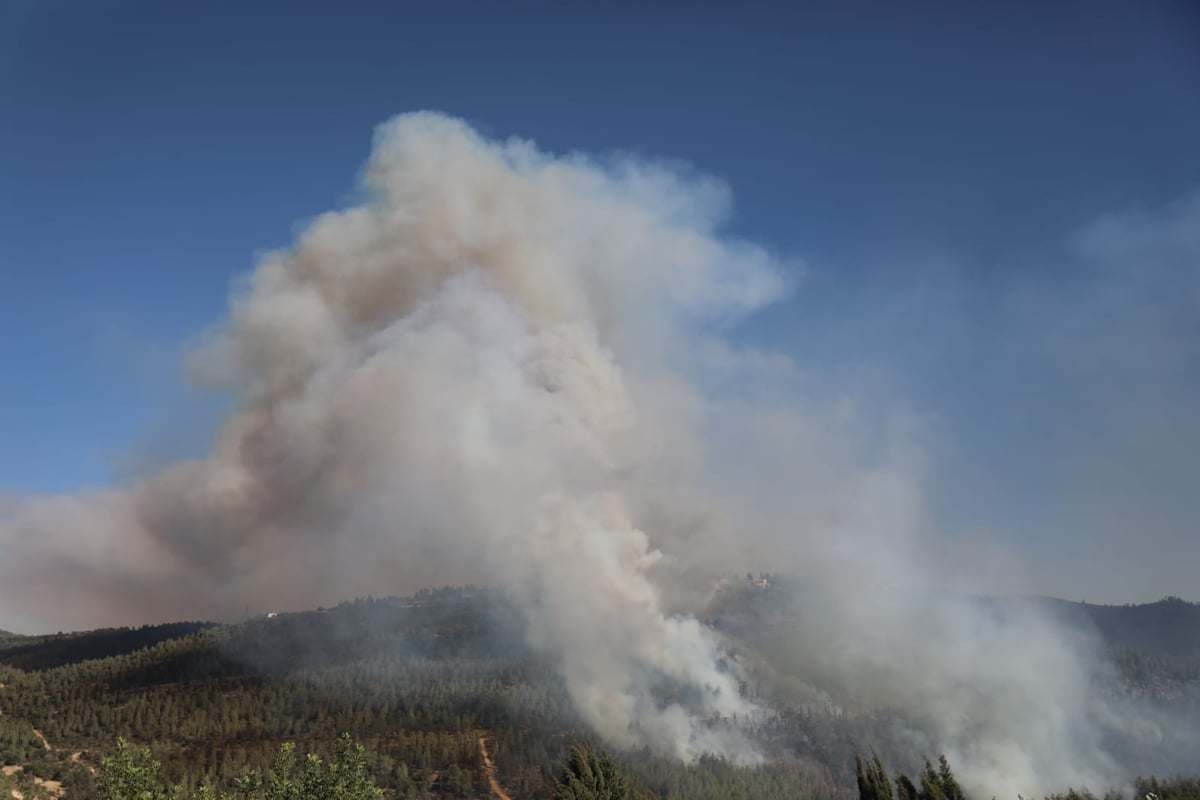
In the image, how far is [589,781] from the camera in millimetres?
108562

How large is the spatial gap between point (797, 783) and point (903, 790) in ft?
263

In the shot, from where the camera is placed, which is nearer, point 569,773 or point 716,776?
point 569,773

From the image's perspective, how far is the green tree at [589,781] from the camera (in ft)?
347

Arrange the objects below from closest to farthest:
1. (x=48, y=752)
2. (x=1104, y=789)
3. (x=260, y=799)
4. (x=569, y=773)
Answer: (x=260, y=799), (x=569, y=773), (x=48, y=752), (x=1104, y=789)

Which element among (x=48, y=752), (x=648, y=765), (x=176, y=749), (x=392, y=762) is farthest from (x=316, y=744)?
(x=648, y=765)

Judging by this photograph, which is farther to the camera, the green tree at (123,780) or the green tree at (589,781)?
the green tree at (589,781)

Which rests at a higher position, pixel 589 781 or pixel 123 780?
pixel 123 780

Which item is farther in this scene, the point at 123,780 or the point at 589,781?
the point at 589,781

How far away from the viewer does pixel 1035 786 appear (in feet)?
633

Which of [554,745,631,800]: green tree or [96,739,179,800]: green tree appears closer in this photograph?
[96,739,179,800]: green tree

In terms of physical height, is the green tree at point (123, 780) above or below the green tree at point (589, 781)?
above

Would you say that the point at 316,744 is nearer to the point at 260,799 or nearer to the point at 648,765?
the point at 648,765

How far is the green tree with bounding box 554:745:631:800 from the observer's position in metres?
106

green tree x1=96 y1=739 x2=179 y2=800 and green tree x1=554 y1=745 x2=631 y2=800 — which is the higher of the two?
green tree x1=96 y1=739 x2=179 y2=800
